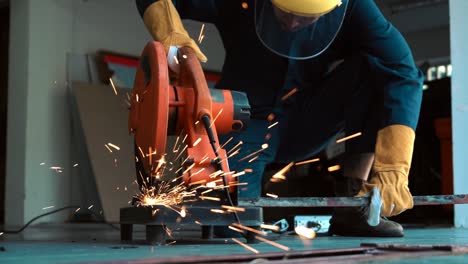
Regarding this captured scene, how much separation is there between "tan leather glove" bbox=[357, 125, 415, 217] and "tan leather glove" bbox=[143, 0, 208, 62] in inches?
34.2

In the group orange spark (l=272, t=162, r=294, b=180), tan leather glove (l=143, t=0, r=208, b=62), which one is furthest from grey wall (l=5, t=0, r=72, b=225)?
tan leather glove (l=143, t=0, r=208, b=62)

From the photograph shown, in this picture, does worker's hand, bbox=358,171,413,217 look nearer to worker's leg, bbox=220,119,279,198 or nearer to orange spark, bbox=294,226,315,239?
orange spark, bbox=294,226,315,239

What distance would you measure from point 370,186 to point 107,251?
49.1 inches

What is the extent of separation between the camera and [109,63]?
7.52 m

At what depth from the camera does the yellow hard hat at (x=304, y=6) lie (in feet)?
8.50

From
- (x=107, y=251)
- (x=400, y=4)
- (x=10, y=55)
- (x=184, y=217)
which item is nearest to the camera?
(x=107, y=251)

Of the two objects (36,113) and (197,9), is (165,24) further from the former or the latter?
(36,113)

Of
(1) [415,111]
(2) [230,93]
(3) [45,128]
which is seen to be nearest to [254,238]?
(2) [230,93]

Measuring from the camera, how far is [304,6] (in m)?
2.59

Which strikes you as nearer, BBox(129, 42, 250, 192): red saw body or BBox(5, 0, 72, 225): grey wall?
BBox(129, 42, 250, 192): red saw body

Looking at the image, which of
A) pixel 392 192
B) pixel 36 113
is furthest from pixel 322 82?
pixel 36 113

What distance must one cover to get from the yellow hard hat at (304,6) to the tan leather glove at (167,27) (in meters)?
0.34

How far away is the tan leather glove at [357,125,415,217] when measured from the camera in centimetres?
281

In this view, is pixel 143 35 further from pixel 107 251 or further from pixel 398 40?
pixel 107 251
